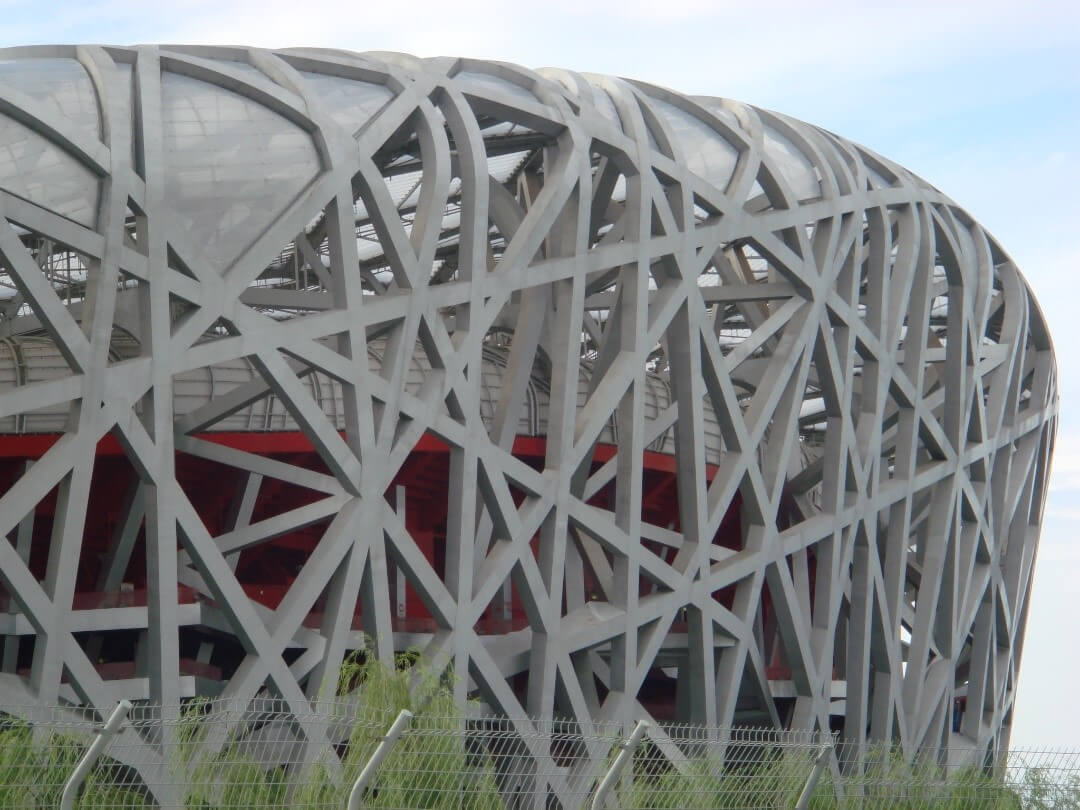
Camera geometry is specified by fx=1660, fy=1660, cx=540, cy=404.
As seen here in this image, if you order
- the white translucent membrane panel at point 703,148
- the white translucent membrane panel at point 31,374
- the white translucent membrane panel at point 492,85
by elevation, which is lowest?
the white translucent membrane panel at point 31,374

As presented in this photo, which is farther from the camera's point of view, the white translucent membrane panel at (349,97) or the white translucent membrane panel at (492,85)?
the white translucent membrane panel at (492,85)

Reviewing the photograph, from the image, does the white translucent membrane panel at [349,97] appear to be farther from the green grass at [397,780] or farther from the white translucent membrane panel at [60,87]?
the green grass at [397,780]

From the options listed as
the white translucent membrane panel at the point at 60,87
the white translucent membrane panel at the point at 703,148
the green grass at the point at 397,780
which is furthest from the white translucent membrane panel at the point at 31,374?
the white translucent membrane panel at the point at 703,148

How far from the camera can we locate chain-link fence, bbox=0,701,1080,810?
17.3 m

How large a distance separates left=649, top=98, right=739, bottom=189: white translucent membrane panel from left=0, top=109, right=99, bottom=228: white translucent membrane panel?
46.3ft

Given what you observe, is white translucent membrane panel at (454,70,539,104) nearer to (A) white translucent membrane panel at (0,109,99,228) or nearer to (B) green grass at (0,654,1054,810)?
(A) white translucent membrane panel at (0,109,99,228)

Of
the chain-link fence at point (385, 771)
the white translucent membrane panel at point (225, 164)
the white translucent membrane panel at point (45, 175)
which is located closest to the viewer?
the chain-link fence at point (385, 771)

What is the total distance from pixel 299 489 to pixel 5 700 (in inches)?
564

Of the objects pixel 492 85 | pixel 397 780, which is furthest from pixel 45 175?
pixel 397 780

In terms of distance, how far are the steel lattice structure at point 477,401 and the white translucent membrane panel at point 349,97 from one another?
0.28 ft

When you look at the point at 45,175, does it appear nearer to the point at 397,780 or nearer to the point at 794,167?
the point at 397,780

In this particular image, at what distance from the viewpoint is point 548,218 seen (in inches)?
1246

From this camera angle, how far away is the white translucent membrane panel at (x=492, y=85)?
1248 inches

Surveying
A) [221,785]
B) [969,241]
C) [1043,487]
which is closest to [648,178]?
[969,241]
